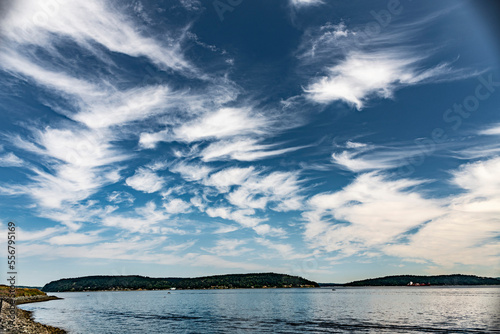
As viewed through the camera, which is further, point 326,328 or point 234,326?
point 234,326

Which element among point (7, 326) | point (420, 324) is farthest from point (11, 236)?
→ point (420, 324)

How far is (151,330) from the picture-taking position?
74.8 metres

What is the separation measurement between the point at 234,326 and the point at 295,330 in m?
16.4

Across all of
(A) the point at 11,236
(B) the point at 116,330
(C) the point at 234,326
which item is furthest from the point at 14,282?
(C) the point at 234,326

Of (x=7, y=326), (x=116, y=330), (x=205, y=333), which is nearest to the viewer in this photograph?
(x=7, y=326)

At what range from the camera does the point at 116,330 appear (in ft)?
245

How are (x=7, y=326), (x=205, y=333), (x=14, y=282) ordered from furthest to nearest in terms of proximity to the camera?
1. (x=205, y=333)
2. (x=7, y=326)
3. (x=14, y=282)

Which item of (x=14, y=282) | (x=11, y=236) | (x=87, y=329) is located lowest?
(x=87, y=329)

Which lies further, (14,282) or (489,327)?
(489,327)

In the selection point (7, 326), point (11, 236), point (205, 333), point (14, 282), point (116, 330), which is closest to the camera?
point (11, 236)

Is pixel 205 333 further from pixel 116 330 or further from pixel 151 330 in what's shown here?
pixel 116 330

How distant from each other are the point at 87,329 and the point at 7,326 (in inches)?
725

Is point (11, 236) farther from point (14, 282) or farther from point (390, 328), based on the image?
point (390, 328)

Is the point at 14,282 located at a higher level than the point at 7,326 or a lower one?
higher
